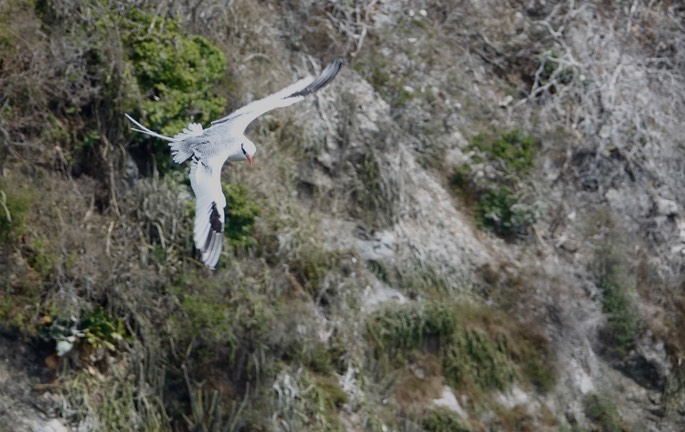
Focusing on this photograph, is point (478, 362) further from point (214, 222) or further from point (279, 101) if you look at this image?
point (214, 222)

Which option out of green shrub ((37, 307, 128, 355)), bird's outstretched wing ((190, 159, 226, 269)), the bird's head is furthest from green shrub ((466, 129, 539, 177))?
bird's outstretched wing ((190, 159, 226, 269))

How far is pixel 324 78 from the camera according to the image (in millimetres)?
9359

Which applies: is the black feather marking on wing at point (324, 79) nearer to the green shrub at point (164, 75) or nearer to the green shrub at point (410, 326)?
the green shrub at point (164, 75)

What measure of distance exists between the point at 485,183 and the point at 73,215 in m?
4.48

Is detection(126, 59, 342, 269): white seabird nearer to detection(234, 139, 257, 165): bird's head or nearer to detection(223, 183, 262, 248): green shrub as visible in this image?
detection(234, 139, 257, 165): bird's head

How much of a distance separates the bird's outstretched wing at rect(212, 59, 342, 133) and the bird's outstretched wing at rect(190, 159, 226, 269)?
0.51 metres

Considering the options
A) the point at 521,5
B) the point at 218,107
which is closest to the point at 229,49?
the point at 218,107

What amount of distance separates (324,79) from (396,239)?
3781mm

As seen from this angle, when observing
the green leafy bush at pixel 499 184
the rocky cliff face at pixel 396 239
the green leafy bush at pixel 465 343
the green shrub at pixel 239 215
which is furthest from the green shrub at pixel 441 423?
the green leafy bush at pixel 499 184

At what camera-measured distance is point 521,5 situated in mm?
15656

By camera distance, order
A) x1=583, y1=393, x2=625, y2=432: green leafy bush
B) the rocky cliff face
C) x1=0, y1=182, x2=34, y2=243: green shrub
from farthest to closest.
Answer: x1=583, y1=393, x2=625, y2=432: green leafy bush < the rocky cliff face < x1=0, y1=182, x2=34, y2=243: green shrub

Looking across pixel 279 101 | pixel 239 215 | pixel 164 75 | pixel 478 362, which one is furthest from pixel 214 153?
pixel 478 362

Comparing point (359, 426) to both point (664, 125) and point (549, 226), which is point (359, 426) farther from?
point (664, 125)

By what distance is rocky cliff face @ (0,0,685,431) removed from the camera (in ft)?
35.9
